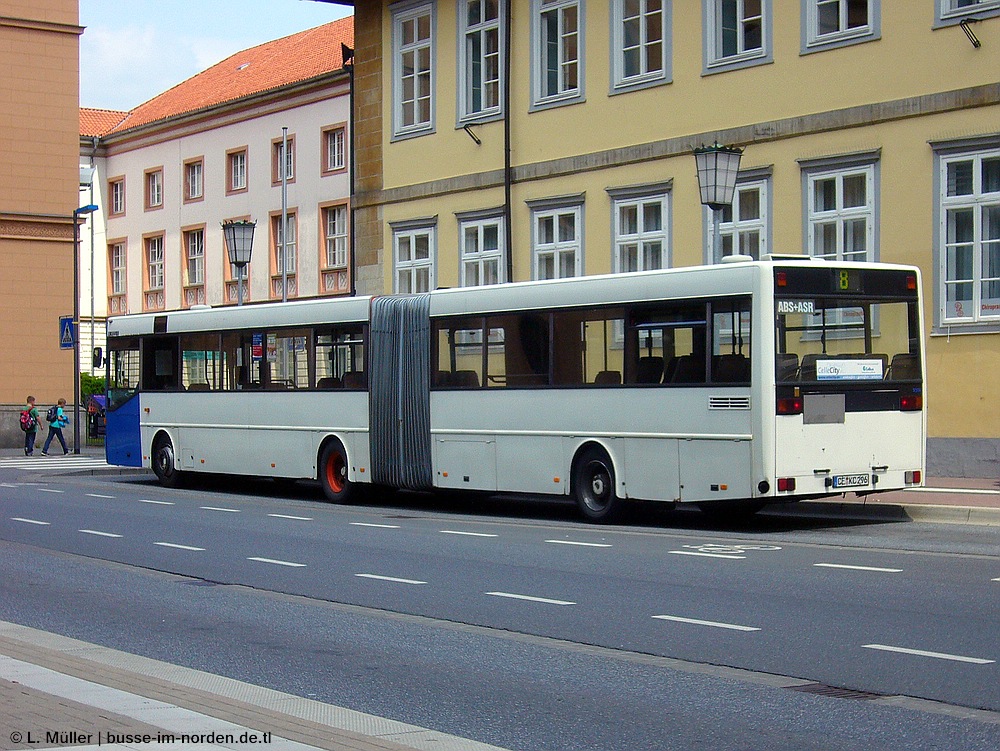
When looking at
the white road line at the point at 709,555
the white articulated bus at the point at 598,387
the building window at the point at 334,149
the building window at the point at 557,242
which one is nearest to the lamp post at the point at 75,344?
the building window at the point at 334,149

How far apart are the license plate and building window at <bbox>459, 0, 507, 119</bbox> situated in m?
15.8

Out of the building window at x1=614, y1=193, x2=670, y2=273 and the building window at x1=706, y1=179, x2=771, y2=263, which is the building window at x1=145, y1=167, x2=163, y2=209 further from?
the building window at x1=706, y1=179, x2=771, y2=263

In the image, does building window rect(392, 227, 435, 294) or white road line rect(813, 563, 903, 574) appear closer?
white road line rect(813, 563, 903, 574)

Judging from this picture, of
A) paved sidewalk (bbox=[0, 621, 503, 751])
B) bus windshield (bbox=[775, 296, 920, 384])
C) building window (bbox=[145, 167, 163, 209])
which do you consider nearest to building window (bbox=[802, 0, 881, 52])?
bus windshield (bbox=[775, 296, 920, 384])

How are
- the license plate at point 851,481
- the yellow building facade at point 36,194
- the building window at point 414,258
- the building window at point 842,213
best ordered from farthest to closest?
the yellow building facade at point 36,194 → the building window at point 414,258 → the building window at point 842,213 → the license plate at point 851,481

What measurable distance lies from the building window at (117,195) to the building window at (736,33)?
43913 mm

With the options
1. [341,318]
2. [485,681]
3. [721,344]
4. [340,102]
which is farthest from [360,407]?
[340,102]

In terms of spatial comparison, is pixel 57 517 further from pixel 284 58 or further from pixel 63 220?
pixel 284 58

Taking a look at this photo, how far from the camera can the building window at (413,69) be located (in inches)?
1309

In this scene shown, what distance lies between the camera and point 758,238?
26.4m

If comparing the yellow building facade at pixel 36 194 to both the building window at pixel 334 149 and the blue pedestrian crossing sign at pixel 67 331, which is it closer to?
the blue pedestrian crossing sign at pixel 67 331

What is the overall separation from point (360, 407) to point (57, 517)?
4.92 m

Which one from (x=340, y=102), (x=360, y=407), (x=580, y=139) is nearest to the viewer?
(x=360, y=407)

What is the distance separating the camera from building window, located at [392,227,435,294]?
110 feet
